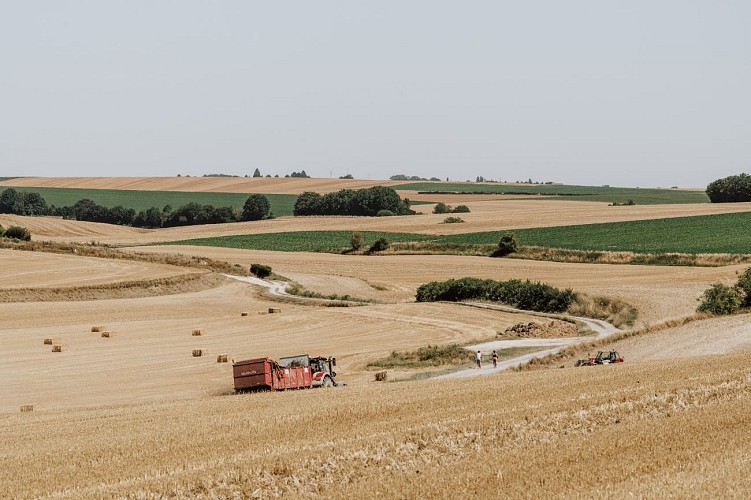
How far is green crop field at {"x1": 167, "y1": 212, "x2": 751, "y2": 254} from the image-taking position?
331ft

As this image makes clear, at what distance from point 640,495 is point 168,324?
52443 millimetres

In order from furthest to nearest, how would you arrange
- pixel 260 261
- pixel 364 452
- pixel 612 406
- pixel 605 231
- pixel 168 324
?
1. pixel 605 231
2. pixel 260 261
3. pixel 168 324
4. pixel 612 406
5. pixel 364 452

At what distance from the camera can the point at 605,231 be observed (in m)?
116

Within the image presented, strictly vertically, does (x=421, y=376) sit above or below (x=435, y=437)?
below

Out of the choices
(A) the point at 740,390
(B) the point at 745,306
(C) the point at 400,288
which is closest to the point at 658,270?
(C) the point at 400,288

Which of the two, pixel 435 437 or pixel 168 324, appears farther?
pixel 168 324

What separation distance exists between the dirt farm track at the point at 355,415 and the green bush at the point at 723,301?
186 inches

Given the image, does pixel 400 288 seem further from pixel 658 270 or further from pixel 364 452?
pixel 364 452

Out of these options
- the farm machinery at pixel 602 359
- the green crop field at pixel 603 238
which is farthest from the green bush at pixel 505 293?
the green crop field at pixel 603 238

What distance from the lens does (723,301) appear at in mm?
56156

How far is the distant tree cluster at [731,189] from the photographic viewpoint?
15412 cm

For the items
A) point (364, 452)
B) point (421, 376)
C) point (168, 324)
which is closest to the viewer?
point (364, 452)

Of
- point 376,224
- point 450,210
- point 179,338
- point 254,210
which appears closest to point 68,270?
point 179,338

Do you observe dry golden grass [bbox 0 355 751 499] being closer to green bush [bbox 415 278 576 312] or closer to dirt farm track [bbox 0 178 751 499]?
dirt farm track [bbox 0 178 751 499]
